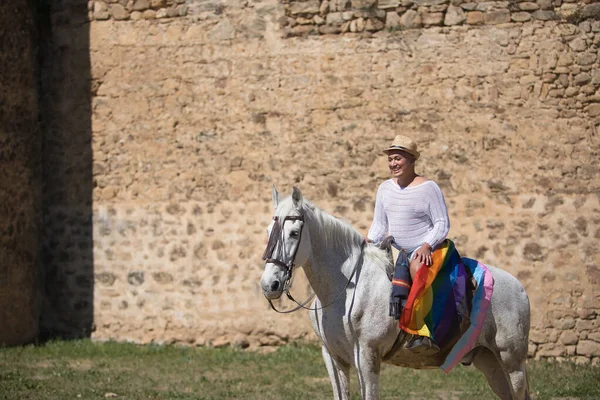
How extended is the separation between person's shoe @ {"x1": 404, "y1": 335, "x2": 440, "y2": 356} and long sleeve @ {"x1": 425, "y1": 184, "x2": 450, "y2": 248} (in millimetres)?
659

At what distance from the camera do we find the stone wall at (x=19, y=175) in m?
11.3

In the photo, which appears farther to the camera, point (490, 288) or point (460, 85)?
point (460, 85)

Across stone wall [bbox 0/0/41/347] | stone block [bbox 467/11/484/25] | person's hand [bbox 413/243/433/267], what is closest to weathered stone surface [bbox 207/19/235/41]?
stone wall [bbox 0/0/41/347]

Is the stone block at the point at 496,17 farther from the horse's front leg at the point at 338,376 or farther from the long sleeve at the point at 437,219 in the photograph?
the horse's front leg at the point at 338,376

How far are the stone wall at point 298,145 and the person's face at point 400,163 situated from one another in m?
4.42

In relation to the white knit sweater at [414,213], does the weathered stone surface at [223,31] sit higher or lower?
higher

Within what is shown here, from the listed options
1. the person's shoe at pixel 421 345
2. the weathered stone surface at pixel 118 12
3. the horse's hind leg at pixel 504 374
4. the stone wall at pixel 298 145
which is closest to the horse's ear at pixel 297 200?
the person's shoe at pixel 421 345

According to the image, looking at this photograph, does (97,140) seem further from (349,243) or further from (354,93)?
(349,243)

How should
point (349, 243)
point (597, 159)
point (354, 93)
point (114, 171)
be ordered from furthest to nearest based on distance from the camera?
point (114, 171) → point (354, 93) → point (597, 159) → point (349, 243)

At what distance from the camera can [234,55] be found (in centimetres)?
1130

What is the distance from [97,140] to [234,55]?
220cm

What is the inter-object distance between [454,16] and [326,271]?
5.57 meters

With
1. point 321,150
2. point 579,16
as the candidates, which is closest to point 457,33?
point 579,16

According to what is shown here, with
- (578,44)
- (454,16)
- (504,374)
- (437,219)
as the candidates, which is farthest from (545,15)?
(504,374)
